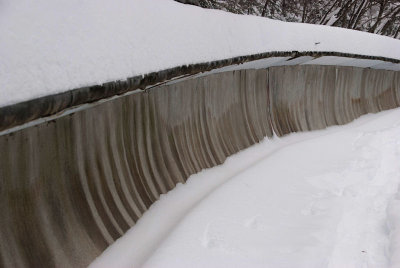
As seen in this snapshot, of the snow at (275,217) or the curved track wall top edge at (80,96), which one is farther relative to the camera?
the snow at (275,217)

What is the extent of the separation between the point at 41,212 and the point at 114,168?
0.75 meters

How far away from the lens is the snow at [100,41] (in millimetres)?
1910

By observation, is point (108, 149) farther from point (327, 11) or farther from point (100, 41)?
point (327, 11)

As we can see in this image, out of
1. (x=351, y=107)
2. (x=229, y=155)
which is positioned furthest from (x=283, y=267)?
(x=351, y=107)

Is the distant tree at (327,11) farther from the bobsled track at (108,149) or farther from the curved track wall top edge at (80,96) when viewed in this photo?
the curved track wall top edge at (80,96)

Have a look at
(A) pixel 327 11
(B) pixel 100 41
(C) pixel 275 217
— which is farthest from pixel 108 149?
(A) pixel 327 11

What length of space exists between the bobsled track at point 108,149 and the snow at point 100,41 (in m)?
0.09

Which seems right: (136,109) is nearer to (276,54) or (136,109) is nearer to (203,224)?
(203,224)

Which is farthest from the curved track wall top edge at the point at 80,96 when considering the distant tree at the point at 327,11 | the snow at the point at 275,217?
the distant tree at the point at 327,11

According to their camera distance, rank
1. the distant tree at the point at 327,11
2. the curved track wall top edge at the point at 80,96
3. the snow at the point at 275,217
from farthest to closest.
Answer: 1. the distant tree at the point at 327,11
2. the snow at the point at 275,217
3. the curved track wall top edge at the point at 80,96

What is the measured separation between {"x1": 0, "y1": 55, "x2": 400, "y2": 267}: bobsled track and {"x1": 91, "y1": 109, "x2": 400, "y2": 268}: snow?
6.2 inches

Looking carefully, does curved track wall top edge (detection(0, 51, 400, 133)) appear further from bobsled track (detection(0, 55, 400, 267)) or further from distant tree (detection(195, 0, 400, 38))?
distant tree (detection(195, 0, 400, 38))

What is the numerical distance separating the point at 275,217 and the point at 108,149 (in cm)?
133

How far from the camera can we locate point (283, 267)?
272cm
